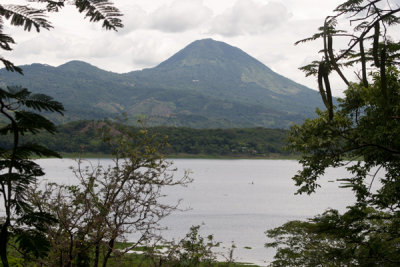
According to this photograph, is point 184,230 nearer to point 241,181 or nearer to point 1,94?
point 1,94

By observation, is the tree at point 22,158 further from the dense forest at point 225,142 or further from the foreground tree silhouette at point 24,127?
the dense forest at point 225,142

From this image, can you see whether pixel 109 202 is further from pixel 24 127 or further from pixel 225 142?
pixel 225 142

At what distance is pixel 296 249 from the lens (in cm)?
1714

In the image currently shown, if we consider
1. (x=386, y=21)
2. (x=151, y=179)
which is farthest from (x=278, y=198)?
(x=386, y=21)

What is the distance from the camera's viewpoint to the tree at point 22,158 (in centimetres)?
188

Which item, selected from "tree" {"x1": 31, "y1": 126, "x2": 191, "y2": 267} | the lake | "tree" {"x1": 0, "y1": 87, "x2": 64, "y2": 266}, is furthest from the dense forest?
"tree" {"x1": 0, "y1": 87, "x2": 64, "y2": 266}

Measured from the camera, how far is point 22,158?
2.15 metres

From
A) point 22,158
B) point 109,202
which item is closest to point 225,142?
point 109,202

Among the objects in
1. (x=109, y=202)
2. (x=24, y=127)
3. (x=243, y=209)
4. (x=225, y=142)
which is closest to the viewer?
(x=24, y=127)

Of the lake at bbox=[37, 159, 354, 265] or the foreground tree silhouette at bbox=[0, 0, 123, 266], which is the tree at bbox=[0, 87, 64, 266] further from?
the lake at bbox=[37, 159, 354, 265]

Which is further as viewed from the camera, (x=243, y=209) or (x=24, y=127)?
(x=243, y=209)

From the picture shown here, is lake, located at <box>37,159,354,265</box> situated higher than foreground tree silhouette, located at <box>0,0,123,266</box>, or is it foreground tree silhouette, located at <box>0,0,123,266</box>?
foreground tree silhouette, located at <box>0,0,123,266</box>

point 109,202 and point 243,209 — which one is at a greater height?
point 109,202

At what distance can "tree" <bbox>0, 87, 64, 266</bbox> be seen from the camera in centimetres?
188
